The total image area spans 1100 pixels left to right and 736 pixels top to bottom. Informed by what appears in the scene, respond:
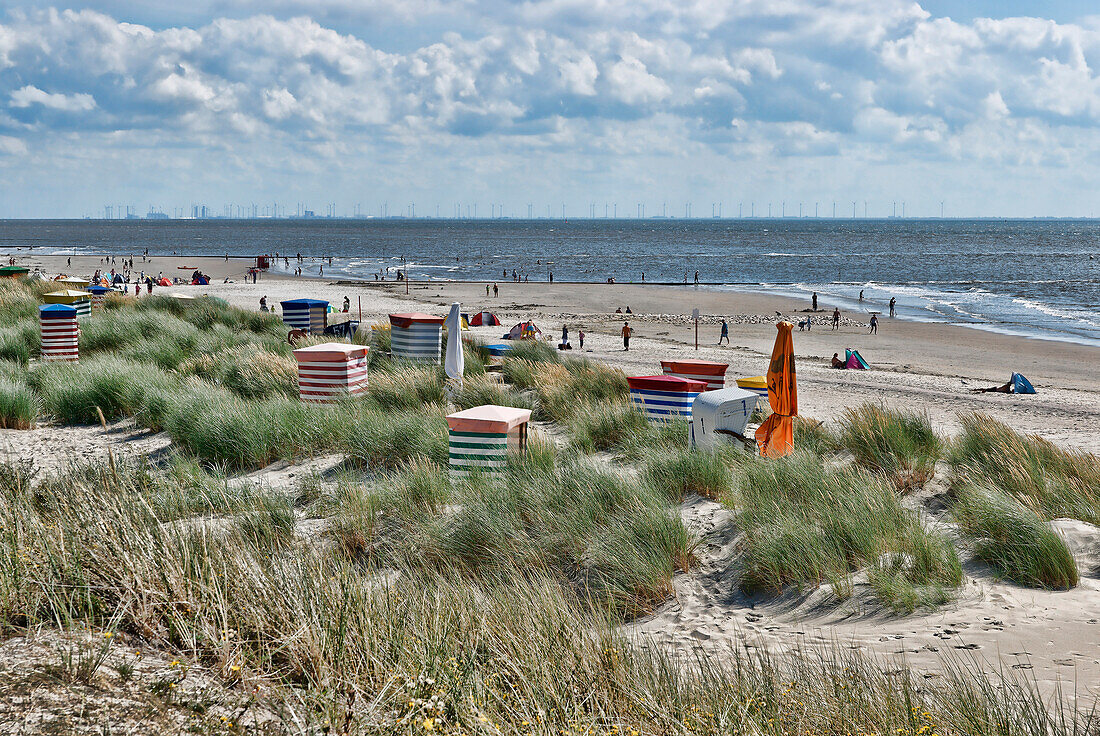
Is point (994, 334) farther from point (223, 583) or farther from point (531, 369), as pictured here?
point (223, 583)

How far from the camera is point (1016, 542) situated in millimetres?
5836

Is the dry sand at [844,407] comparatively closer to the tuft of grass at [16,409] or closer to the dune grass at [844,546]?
the dune grass at [844,546]

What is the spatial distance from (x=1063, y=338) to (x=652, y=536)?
33.4 metres

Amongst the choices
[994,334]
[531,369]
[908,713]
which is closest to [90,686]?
[908,713]

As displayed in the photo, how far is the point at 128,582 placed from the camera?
4.12m

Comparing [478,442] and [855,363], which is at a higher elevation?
[478,442]

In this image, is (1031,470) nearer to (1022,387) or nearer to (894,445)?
(894,445)

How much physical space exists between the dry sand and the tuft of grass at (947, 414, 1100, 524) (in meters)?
0.48

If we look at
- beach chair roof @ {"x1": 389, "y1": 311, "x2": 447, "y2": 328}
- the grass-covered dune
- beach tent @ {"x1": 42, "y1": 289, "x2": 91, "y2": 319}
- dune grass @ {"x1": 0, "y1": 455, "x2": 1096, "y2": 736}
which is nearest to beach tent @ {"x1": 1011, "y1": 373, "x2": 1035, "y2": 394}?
the grass-covered dune

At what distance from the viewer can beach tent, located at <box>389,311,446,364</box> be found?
631 inches

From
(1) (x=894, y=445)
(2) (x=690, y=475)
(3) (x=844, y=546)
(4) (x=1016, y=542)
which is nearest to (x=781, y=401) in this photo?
(2) (x=690, y=475)

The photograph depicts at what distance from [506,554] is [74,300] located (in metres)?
18.7

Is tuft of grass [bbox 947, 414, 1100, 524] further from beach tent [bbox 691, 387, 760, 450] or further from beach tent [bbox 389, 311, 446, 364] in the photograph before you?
beach tent [bbox 389, 311, 446, 364]

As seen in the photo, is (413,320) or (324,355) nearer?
(324,355)
